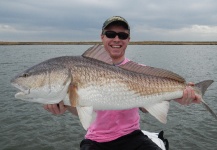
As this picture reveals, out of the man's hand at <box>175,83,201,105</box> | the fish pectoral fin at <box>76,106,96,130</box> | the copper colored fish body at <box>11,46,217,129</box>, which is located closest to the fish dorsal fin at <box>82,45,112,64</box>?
the copper colored fish body at <box>11,46,217,129</box>

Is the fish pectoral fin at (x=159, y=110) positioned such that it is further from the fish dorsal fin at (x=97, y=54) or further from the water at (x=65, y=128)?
the water at (x=65, y=128)

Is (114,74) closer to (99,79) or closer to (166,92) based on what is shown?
(99,79)

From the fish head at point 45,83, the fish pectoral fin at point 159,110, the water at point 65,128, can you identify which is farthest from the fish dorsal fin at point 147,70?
the water at point 65,128

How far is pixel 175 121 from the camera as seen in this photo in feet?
35.3

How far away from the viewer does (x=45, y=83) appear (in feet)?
11.9

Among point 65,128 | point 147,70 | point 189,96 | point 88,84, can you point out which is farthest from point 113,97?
point 65,128

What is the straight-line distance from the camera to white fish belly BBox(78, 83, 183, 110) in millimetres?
3652

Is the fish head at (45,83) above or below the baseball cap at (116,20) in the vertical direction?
below

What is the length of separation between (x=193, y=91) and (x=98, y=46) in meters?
1.64

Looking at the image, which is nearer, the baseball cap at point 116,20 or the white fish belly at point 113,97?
the white fish belly at point 113,97

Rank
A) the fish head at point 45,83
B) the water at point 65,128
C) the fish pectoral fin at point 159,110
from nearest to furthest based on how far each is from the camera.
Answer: the fish head at point 45,83 < the fish pectoral fin at point 159,110 < the water at point 65,128

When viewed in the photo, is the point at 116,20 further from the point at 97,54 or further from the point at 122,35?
the point at 97,54

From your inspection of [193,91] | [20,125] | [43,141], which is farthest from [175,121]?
[193,91]

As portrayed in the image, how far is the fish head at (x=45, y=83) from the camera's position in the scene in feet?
11.8
